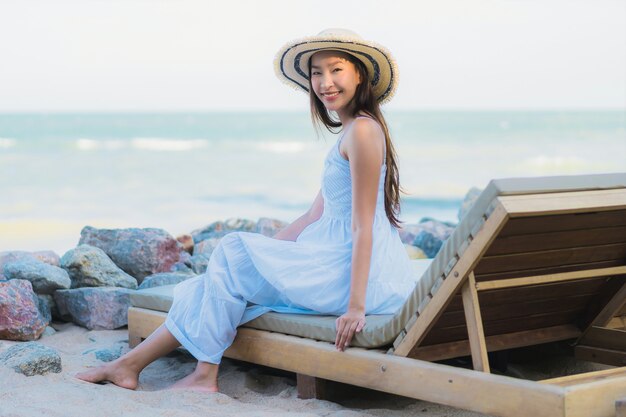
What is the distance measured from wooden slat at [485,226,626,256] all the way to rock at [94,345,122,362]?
203cm

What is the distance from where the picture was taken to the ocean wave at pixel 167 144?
2872 centimetres

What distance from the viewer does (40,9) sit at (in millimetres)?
27094

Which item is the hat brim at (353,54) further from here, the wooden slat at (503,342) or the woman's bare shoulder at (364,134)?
the wooden slat at (503,342)

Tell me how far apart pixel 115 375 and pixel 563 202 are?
1.91m

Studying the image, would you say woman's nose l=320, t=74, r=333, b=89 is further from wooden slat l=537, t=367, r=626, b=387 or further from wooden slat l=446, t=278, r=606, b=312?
wooden slat l=537, t=367, r=626, b=387

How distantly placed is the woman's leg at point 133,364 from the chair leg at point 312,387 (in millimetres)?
560

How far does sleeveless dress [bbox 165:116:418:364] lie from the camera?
3.23 metres

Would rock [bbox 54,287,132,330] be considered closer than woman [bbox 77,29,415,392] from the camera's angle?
No

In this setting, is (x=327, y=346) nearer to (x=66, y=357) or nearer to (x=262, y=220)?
(x=66, y=357)

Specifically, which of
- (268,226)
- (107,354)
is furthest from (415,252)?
(107,354)

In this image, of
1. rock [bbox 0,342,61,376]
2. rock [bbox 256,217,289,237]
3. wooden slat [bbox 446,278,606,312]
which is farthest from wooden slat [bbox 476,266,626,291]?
rock [bbox 256,217,289,237]

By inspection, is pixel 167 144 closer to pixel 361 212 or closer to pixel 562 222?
pixel 361 212

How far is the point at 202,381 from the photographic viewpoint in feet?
11.0

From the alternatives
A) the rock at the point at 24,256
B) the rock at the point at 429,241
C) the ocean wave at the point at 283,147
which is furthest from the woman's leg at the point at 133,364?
the ocean wave at the point at 283,147
